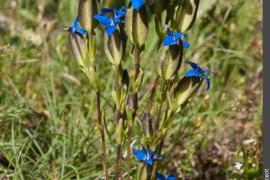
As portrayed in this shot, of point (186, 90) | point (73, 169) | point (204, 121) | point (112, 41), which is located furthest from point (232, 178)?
point (112, 41)

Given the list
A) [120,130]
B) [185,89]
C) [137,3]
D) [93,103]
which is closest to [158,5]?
[137,3]

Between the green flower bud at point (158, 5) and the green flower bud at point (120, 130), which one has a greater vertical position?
the green flower bud at point (158, 5)

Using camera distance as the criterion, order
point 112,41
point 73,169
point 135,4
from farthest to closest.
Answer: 1. point 73,169
2. point 112,41
3. point 135,4

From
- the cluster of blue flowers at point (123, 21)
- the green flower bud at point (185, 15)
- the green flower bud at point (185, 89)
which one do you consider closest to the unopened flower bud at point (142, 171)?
the cluster of blue flowers at point (123, 21)

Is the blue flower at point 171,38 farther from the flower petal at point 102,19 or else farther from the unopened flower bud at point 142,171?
the unopened flower bud at point 142,171

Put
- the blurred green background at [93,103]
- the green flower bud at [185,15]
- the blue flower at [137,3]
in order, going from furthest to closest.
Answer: the blurred green background at [93,103], the green flower bud at [185,15], the blue flower at [137,3]

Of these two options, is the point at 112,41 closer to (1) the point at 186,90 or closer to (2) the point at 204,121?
(1) the point at 186,90

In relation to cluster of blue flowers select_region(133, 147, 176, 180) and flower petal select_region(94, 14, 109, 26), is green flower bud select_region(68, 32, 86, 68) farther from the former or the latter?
cluster of blue flowers select_region(133, 147, 176, 180)
